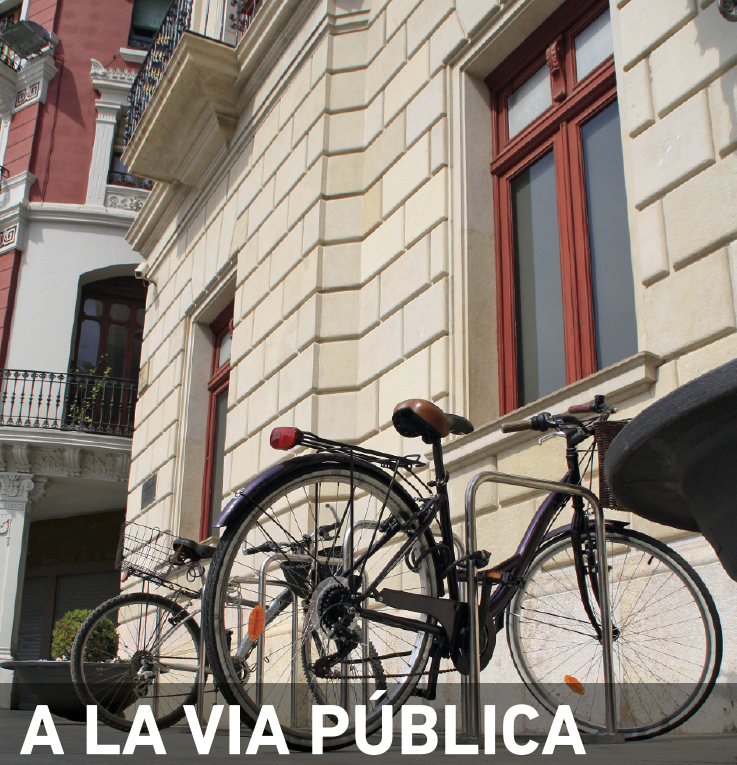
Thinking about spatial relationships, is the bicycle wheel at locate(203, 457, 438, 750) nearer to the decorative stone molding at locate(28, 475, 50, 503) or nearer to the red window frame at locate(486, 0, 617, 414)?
the red window frame at locate(486, 0, 617, 414)

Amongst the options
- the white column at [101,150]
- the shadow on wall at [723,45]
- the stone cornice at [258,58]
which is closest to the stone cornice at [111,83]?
the white column at [101,150]

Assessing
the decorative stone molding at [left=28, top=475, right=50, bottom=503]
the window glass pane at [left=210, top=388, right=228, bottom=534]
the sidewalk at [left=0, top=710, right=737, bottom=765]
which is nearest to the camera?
the sidewalk at [left=0, top=710, right=737, bottom=765]

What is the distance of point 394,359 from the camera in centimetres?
600

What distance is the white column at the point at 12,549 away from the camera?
1556 centimetres

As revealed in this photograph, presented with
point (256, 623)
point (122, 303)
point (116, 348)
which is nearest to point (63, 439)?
point (116, 348)

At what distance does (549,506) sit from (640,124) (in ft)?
7.17

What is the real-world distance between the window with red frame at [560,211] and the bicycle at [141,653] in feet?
7.47

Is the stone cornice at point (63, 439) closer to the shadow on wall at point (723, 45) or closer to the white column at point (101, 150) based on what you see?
the white column at point (101, 150)

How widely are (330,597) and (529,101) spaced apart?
13.6 feet

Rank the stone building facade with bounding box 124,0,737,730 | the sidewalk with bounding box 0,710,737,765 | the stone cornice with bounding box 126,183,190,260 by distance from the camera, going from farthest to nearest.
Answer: the stone cornice with bounding box 126,183,190,260 < the stone building facade with bounding box 124,0,737,730 < the sidewalk with bounding box 0,710,737,765

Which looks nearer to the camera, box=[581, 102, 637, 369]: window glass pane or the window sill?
the window sill

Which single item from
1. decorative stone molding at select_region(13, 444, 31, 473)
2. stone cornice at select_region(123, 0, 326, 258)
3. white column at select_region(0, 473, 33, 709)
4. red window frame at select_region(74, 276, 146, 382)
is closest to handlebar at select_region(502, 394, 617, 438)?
stone cornice at select_region(123, 0, 326, 258)

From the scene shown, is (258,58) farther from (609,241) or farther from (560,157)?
(609,241)

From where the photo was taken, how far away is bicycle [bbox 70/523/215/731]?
197 inches
